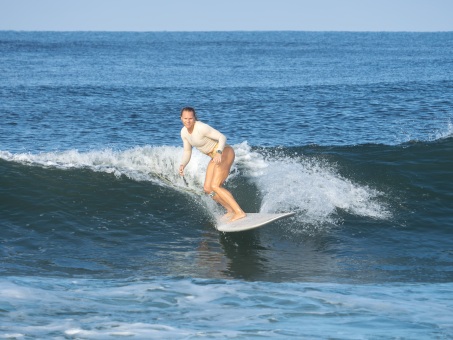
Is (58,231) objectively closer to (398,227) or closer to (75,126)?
(398,227)

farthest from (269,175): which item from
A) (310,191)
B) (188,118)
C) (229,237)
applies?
(188,118)

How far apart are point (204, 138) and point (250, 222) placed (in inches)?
56.9

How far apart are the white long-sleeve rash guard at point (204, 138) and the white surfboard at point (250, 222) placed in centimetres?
118

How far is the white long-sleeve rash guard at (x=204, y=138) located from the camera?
11.4 m

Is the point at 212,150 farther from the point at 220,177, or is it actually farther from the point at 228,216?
the point at 228,216

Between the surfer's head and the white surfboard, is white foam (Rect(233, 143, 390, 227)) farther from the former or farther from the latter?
the surfer's head

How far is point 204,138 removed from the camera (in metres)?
11.5

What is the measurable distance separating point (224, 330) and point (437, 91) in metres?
30.2

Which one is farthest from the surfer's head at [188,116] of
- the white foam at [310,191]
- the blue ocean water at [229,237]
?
the white foam at [310,191]

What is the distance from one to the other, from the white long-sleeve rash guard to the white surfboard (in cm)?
118

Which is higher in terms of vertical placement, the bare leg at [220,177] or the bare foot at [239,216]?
the bare leg at [220,177]

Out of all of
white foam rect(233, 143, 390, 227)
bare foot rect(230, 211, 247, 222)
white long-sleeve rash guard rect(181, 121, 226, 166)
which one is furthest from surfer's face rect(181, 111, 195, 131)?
white foam rect(233, 143, 390, 227)

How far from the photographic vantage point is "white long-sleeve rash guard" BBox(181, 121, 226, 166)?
1142cm

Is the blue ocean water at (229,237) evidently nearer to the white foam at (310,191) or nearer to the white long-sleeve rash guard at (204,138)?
the white foam at (310,191)
